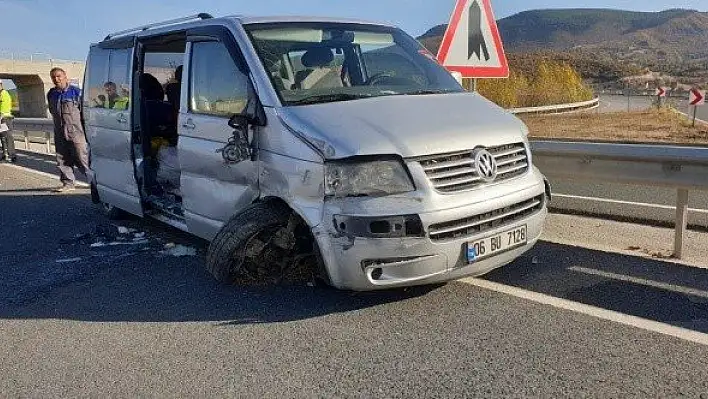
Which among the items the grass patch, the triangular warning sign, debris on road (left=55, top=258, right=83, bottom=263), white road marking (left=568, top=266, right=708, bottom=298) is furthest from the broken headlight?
the grass patch

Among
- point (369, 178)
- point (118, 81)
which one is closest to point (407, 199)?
point (369, 178)

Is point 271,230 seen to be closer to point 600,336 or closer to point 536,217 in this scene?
point 536,217

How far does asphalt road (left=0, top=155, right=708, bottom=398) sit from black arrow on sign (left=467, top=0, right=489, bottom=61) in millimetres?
2467

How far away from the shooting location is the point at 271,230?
449cm

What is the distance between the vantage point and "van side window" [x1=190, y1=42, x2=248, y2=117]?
15.8 ft

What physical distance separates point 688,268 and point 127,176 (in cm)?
514

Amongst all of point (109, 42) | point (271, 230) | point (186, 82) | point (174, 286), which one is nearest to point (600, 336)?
point (271, 230)

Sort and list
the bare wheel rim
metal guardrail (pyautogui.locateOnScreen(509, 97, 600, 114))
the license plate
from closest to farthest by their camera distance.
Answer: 1. the license plate
2. the bare wheel rim
3. metal guardrail (pyautogui.locateOnScreen(509, 97, 600, 114))

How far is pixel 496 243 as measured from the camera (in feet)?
13.5

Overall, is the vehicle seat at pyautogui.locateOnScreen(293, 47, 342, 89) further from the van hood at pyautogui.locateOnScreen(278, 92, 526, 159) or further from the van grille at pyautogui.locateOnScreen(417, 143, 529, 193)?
the van grille at pyautogui.locateOnScreen(417, 143, 529, 193)

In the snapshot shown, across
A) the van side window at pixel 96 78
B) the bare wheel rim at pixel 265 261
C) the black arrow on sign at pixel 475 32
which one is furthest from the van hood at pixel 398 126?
the van side window at pixel 96 78

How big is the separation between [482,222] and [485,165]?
14.3 inches

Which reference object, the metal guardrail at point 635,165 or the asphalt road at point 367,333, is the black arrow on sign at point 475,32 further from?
the asphalt road at point 367,333

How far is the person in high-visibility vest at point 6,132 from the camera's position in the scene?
47.3 ft
